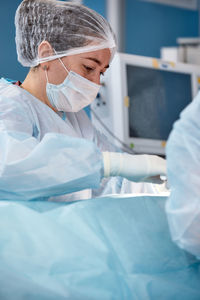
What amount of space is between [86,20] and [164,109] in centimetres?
110

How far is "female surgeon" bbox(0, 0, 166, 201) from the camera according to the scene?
1.06 m

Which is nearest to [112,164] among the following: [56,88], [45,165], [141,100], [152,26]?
[45,165]

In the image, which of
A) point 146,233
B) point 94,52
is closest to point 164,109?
point 94,52

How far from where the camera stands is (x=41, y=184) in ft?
3.36

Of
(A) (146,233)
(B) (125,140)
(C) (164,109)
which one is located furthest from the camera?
(C) (164,109)

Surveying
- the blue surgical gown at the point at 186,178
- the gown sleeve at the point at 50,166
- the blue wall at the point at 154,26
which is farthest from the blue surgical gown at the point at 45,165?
the blue wall at the point at 154,26

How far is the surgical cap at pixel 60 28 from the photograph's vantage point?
1.40 m

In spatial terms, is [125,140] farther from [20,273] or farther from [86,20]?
[20,273]

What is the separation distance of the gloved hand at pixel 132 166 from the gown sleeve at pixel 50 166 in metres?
0.03

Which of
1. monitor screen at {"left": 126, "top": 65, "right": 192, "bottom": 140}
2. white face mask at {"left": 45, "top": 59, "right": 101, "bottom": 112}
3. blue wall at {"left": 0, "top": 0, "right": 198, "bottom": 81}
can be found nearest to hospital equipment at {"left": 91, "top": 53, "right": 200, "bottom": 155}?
monitor screen at {"left": 126, "top": 65, "right": 192, "bottom": 140}

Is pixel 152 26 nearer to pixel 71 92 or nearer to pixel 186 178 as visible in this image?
pixel 71 92

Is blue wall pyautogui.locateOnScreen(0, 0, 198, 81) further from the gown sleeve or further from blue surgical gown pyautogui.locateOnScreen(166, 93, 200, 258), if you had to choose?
blue surgical gown pyautogui.locateOnScreen(166, 93, 200, 258)

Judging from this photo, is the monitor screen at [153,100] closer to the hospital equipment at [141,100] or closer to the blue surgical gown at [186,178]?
the hospital equipment at [141,100]

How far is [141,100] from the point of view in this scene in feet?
7.73
